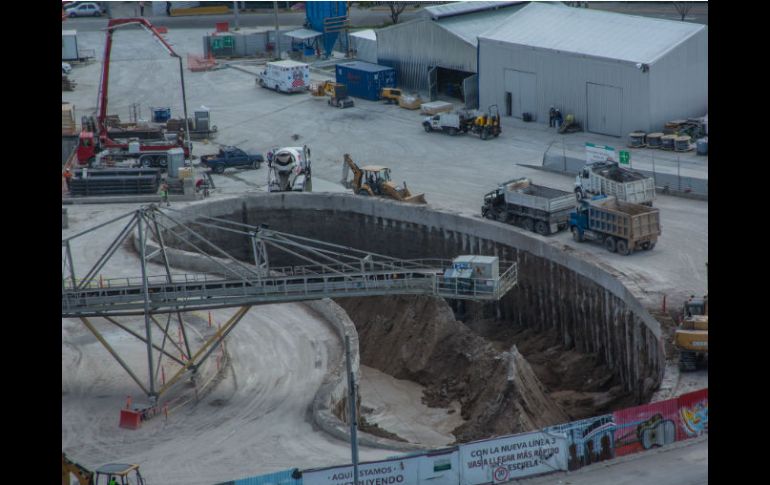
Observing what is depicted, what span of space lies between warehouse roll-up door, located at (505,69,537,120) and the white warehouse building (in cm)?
6

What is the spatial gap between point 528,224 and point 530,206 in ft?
2.76

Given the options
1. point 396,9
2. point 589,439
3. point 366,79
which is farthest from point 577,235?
point 396,9

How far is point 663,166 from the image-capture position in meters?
68.9

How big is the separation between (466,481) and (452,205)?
30111mm

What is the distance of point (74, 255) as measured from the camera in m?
62.5

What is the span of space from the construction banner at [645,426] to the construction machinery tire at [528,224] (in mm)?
22261

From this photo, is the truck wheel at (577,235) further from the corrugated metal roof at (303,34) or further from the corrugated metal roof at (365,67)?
the corrugated metal roof at (303,34)

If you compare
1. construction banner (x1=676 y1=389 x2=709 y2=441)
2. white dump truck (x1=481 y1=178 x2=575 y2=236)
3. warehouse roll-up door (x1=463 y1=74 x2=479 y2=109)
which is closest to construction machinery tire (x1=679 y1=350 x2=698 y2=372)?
construction banner (x1=676 y1=389 x2=709 y2=441)

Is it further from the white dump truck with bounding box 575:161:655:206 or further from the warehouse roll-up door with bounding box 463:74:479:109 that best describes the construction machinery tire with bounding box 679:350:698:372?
the warehouse roll-up door with bounding box 463:74:479:109

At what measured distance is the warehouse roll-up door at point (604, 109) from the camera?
75.8 meters

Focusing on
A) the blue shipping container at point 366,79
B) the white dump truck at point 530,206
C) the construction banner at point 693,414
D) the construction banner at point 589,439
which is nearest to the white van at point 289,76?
the blue shipping container at point 366,79

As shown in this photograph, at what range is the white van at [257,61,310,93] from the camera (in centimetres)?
9250

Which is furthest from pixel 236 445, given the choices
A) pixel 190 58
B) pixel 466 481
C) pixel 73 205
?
pixel 190 58
